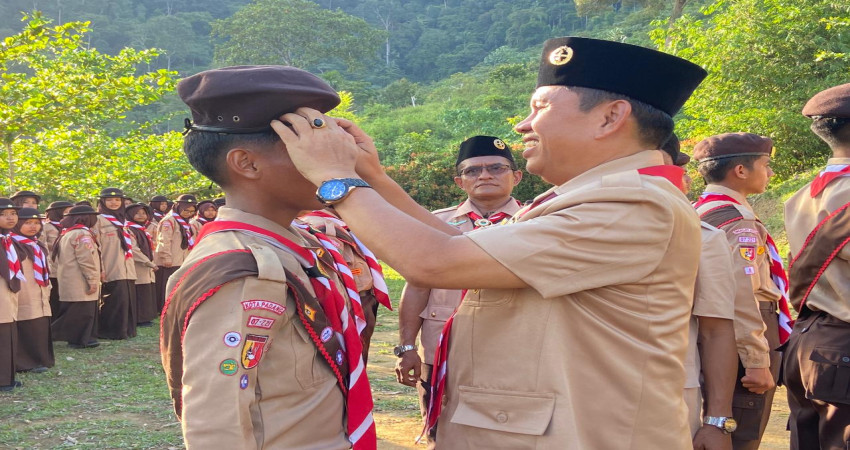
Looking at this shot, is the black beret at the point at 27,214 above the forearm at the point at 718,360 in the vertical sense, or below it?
above

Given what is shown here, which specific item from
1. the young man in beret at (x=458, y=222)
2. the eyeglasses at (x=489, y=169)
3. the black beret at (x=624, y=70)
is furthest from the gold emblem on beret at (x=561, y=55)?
the eyeglasses at (x=489, y=169)

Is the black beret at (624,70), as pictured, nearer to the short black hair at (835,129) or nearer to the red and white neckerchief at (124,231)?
the short black hair at (835,129)

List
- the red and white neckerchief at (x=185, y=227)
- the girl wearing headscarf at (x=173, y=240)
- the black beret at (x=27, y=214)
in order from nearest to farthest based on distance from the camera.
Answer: the black beret at (x=27, y=214) → the girl wearing headscarf at (x=173, y=240) → the red and white neckerchief at (x=185, y=227)

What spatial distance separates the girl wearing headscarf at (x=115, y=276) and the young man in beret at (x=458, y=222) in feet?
27.2

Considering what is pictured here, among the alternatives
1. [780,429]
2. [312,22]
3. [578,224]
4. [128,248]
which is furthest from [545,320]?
[312,22]

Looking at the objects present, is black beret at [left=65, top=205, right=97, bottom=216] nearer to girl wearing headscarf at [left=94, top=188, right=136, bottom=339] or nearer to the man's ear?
girl wearing headscarf at [left=94, top=188, right=136, bottom=339]

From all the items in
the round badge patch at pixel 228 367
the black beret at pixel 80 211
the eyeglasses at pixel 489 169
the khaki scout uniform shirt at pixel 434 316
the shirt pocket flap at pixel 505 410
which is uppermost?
the eyeglasses at pixel 489 169

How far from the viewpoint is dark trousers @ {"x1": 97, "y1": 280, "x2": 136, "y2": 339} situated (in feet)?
38.3

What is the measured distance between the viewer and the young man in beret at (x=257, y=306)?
5.81ft

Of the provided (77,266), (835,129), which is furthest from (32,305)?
(835,129)

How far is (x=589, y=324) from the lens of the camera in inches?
75.9

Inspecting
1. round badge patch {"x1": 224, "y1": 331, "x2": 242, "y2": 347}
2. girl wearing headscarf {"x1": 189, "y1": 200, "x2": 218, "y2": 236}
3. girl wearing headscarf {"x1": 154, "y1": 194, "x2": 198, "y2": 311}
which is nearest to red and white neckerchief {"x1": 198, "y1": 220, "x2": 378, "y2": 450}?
round badge patch {"x1": 224, "y1": 331, "x2": 242, "y2": 347}

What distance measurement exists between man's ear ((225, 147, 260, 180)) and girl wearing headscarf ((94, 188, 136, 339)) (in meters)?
10.5

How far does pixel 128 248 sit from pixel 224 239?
1086 centimetres
